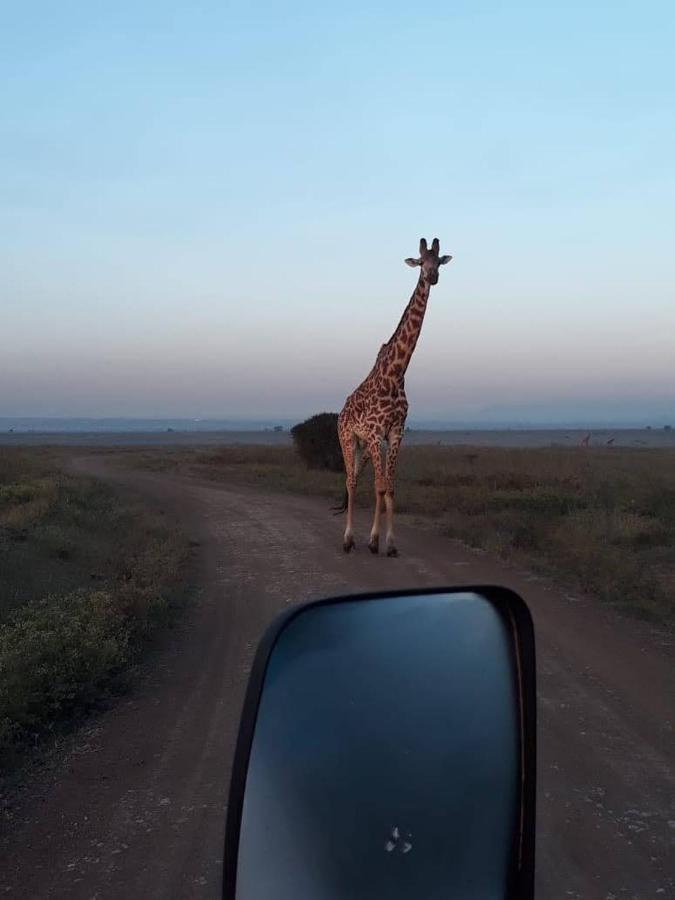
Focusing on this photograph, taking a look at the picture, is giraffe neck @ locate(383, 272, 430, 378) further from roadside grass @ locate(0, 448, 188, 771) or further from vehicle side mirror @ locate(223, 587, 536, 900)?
vehicle side mirror @ locate(223, 587, 536, 900)

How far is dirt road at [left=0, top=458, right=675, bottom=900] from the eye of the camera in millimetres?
4125

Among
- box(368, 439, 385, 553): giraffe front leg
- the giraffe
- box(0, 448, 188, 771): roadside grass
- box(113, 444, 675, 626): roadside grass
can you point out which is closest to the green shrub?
box(113, 444, 675, 626): roadside grass

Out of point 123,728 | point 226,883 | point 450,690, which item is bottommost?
point 123,728

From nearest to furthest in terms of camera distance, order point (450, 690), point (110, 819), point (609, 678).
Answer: point (450, 690) → point (110, 819) → point (609, 678)

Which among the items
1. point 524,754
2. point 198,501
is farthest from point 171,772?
point 198,501

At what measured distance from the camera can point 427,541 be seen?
577 inches

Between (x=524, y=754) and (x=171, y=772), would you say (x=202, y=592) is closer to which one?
(x=171, y=772)

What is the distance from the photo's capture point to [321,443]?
113 feet

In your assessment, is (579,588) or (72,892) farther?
(579,588)

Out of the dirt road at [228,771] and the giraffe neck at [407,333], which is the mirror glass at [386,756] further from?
the giraffe neck at [407,333]

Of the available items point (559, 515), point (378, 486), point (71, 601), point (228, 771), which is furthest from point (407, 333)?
point (228, 771)

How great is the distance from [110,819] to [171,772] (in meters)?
0.65

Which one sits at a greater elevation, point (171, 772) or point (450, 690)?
point (450, 690)

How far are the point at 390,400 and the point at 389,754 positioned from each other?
11.3 m
